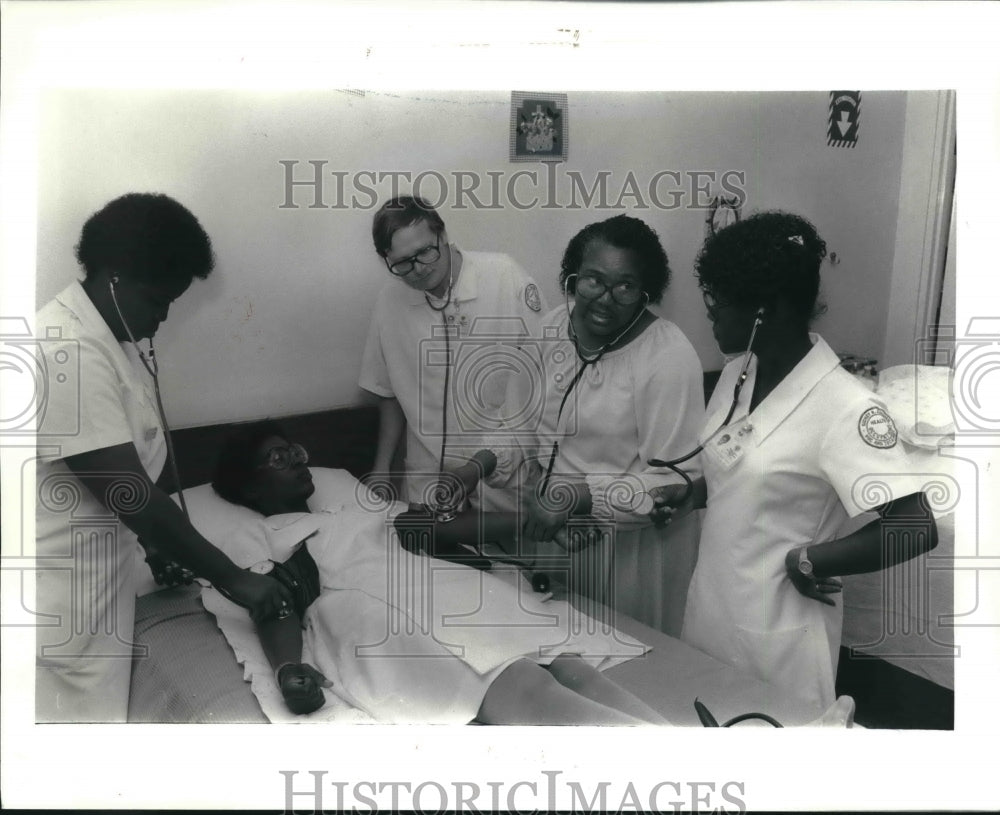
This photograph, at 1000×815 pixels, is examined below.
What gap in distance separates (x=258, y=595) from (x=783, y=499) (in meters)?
0.98

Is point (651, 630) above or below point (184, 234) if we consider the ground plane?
below

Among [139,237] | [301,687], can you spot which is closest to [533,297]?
[139,237]

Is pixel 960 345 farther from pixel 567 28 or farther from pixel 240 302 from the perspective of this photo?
pixel 240 302

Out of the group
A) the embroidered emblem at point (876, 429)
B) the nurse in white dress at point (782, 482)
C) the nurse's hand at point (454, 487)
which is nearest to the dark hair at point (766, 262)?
the nurse in white dress at point (782, 482)

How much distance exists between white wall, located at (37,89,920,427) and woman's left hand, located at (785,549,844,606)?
39cm

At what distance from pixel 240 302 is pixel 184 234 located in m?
0.16

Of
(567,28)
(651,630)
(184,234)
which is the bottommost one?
(651,630)

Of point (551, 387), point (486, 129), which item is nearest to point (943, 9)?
point (486, 129)

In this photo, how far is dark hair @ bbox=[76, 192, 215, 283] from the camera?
5.89 feet

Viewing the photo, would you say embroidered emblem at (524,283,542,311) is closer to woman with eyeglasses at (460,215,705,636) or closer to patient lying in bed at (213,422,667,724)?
woman with eyeglasses at (460,215,705,636)

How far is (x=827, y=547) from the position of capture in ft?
5.87

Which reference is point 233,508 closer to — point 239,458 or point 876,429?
point 239,458

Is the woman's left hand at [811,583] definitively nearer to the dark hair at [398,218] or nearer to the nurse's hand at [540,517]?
the nurse's hand at [540,517]

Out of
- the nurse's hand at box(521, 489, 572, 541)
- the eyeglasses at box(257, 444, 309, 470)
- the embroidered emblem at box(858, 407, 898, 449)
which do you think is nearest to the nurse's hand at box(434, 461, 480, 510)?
the nurse's hand at box(521, 489, 572, 541)
